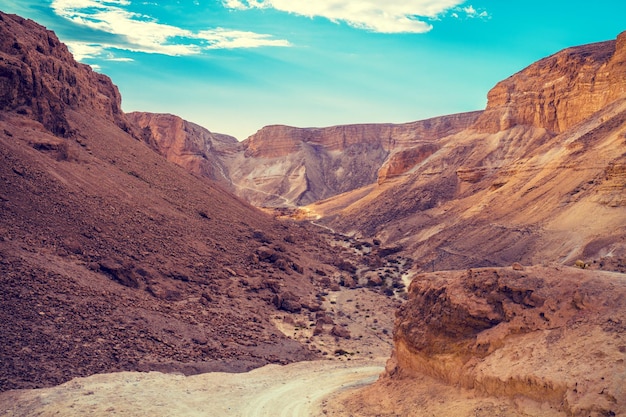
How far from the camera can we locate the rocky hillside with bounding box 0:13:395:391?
17.0m

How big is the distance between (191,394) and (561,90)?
52.9 meters

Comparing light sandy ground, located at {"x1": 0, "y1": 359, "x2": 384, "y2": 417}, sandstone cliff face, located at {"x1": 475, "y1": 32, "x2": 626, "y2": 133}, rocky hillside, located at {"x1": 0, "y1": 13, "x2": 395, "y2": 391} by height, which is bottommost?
light sandy ground, located at {"x1": 0, "y1": 359, "x2": 384, "y2": 417}

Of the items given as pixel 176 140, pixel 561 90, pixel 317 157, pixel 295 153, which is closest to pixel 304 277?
pixel 561 90

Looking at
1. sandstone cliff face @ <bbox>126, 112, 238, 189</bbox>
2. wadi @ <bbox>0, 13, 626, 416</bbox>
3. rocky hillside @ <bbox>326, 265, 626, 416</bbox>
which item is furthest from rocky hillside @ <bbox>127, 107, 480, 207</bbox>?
rocky hillside @ <bbox>326, 265, 626, 416</bbox>

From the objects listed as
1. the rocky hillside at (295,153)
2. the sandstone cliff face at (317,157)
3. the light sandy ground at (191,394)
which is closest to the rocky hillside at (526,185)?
the light sandy ground at (191,394)

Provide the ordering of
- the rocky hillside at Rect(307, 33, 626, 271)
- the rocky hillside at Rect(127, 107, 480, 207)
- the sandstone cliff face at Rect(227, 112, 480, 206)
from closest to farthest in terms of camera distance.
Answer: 1. the rocky hillside at Rect(307, 33, 626, 271)
2. the rocky hillside at Rect(127, 107, 480, 207)
3. the sandstone cliff face at Rect(227, 112, 480, 206)

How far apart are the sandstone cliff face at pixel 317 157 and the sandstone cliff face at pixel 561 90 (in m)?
34.5

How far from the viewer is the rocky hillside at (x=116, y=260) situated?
55.9 feet

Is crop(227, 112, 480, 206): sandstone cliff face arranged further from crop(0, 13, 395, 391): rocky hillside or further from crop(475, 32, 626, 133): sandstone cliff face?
crop(0, 13, 395, 391): rocky hillside

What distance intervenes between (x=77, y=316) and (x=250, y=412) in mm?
6833

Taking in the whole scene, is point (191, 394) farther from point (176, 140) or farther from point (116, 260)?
point (176, 140)

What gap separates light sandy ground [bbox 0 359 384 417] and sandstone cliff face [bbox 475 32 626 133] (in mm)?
42116

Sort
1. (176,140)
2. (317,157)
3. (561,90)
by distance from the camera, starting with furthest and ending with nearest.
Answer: (317,157) < (176,140) < (561,90)

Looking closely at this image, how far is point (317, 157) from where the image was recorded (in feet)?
394
